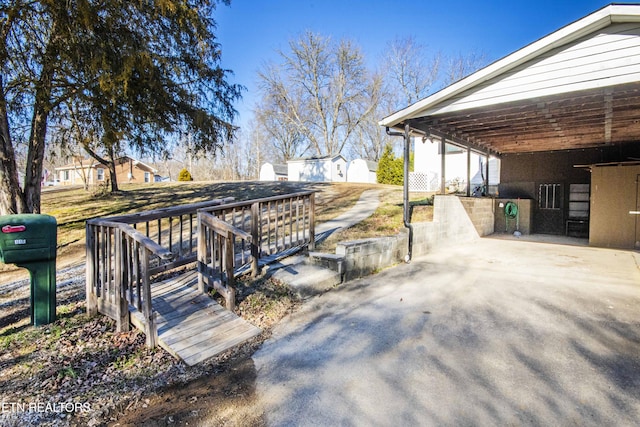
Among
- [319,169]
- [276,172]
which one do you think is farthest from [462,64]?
[276,172]

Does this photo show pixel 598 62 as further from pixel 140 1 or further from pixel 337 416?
pixel 140 1

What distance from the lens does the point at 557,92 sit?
435 centimetres

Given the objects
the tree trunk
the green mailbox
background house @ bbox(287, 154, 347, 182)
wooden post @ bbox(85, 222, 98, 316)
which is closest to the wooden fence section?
wooden post @ bbox(85, 222, 98, 316)

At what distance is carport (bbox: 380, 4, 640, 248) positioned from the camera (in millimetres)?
4035

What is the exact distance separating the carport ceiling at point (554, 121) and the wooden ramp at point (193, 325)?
477 centimetres

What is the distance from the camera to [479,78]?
4930 millimetres

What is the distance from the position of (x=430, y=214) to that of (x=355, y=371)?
5378 millimetres

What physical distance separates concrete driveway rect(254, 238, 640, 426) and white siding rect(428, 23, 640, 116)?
265 centimetres

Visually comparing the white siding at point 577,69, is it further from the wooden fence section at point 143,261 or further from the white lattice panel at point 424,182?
the white lattice panel at point 424,182

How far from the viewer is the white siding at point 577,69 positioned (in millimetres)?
3871

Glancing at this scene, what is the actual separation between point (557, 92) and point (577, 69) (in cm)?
33

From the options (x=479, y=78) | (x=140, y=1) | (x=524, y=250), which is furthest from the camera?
(x=524, y=250)

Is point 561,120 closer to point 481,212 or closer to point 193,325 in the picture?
point 481,212

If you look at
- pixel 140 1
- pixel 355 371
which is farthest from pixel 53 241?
pixel 140 1
